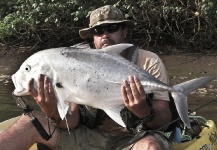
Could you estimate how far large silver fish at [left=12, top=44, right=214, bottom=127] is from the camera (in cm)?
348

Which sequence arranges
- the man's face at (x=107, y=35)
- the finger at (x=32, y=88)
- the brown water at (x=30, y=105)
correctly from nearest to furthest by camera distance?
the finger at (x=32, y=88) < the man's face at (x=107, y=35) < the brown water at (x=30, y=105)

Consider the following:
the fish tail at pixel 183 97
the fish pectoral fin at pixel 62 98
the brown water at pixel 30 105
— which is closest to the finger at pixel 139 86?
the fish tail at pixel 183 97

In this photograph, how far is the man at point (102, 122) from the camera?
12.9 feet

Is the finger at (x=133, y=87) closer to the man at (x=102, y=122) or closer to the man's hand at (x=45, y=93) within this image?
the man at (x=102, y=122)

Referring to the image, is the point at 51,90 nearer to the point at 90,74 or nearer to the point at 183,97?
the point at 90,74

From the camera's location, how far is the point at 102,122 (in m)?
4.29

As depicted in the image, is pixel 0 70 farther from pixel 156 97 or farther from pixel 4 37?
pixel 156 97

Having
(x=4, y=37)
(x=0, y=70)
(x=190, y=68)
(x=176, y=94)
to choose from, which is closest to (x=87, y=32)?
(x=176, y=94)

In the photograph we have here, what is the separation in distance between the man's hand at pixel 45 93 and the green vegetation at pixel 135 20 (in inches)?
236

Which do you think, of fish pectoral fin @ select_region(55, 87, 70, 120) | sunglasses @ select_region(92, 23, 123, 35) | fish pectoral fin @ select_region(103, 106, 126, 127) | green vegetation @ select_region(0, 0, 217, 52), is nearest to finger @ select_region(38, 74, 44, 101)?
fish pectoral fin @ select_region(55, 87, 70, 120)

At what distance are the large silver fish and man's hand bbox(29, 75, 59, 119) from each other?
4 centimetres

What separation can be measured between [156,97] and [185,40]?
621cm

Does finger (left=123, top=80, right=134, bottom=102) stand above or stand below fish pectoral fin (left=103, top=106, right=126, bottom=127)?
above

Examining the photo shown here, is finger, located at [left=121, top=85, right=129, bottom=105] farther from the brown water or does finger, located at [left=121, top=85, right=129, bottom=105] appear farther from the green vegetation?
the green vegetation
